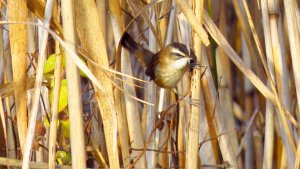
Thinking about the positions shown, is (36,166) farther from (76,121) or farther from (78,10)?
(78,10)

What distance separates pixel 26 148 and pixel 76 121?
0.14 meters

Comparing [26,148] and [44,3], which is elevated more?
[44,3]

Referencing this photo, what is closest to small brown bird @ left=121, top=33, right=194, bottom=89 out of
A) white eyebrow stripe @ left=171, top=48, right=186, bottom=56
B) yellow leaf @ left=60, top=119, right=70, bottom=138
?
white eyebrow stripe @ left=171, top=48, right=186, bottom=56

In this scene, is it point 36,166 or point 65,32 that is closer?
point 65,32

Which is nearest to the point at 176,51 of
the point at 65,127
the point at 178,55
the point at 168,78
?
the point at 178,55

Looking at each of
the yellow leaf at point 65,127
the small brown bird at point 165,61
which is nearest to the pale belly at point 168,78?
the small brown bird at point 165,61

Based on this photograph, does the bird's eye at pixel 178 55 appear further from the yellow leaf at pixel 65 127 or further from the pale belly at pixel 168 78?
the yellow leaf at pixel 65 127

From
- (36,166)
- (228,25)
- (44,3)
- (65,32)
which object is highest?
(228,25)

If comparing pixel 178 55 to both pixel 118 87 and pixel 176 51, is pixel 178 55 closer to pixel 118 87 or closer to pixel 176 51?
pixel 176 51

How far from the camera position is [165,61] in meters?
1.93

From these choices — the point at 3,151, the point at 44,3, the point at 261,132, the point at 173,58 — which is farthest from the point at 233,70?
the point at 44,3

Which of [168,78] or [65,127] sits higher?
[168,78]

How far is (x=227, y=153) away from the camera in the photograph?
1784 millimetres

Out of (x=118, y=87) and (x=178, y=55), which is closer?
(x=118, y=87)
